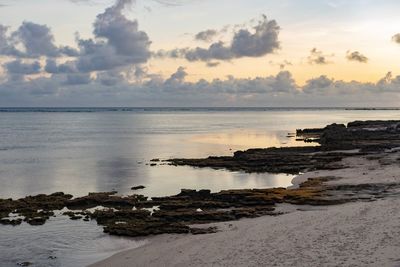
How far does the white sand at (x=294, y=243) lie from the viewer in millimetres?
23172

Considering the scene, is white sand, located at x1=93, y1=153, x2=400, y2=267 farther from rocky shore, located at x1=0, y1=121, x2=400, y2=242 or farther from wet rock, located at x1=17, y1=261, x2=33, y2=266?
wet rock, located at x1=17, y1=261, x2=33, y2=266

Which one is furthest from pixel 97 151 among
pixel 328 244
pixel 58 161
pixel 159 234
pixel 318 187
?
pixel 328 244

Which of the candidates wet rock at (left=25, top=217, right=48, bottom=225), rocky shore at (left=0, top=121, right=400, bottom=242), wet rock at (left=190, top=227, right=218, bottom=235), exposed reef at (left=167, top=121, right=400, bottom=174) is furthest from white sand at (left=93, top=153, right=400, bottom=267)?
exposed reef at (left=167, top=121, right=400, bottom=174)

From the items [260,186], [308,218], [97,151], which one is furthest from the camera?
[97,151]

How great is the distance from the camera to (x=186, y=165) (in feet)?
214

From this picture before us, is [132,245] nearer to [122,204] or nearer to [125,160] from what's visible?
[122,204]

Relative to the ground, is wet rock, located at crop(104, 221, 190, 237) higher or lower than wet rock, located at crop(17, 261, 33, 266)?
higher

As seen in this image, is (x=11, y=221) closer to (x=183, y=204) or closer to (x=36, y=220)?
(x=36, y=220)

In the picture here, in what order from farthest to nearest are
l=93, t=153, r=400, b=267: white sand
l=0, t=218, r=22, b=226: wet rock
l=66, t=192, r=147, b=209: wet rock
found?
l=66, t=192, r=147, b=209: wet rock
l=0, t=218, r=22, b=226: wet rock
l=93, t=153, r=400, b=267: white sand

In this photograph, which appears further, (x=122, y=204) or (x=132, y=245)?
(x=122, y=204)

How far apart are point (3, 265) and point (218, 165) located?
39.7 metres

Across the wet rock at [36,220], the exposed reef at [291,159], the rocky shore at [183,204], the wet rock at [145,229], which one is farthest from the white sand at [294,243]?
the exposed reef at [291,159]

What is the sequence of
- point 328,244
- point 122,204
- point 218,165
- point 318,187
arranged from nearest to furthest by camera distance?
point 328,244 < point 122,204 < point 318,187 < point 218,165

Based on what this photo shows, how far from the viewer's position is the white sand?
912 inches
